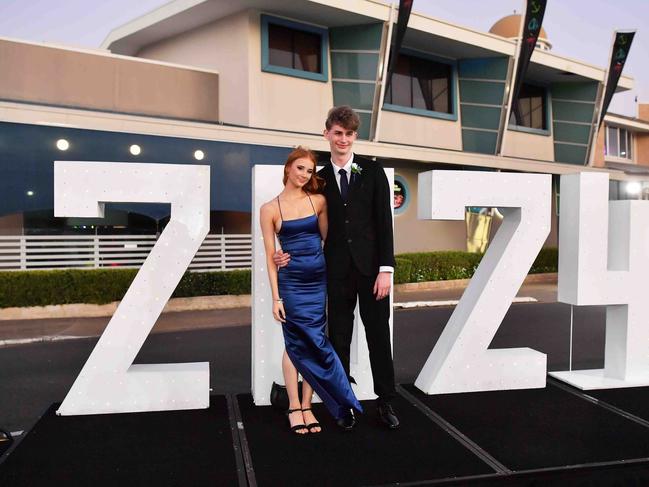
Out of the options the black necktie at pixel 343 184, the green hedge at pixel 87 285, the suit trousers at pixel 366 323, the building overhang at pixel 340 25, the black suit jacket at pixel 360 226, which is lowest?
the green hedge at pixel 87 285

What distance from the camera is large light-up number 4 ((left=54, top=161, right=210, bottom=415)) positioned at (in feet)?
13.2

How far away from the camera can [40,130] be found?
9570 millimetres

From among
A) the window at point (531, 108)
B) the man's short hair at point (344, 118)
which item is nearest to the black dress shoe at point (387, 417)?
the man's short hair at point (344, 118)

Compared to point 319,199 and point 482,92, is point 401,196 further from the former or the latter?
point 319,199

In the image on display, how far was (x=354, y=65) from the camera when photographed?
13.9 meters

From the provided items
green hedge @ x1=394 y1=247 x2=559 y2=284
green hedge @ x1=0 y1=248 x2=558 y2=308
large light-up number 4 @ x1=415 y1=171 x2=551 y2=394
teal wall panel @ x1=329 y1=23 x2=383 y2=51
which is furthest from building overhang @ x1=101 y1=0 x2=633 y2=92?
large light-up number 4 @ x1=415 y1=171 x2=551 y2=394

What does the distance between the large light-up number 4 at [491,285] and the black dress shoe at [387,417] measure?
0.76m

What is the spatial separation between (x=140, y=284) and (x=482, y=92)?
14.7 metres

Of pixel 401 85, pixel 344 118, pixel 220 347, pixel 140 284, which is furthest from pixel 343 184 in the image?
pixel 401 85

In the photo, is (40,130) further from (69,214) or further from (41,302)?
(69,214)

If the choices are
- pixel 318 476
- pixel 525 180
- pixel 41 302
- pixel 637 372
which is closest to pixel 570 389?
pixel 637 372

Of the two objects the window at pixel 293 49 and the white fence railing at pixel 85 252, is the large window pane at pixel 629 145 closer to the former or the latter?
the window at pixel 293 49

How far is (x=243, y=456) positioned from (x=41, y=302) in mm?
7604

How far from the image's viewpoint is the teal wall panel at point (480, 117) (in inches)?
656
